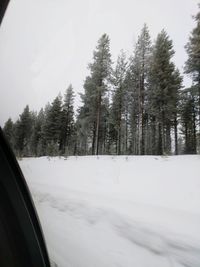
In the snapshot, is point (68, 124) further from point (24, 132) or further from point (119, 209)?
point (119, 209)

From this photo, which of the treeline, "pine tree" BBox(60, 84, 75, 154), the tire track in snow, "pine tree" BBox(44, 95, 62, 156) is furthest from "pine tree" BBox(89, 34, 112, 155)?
the tire track in snow

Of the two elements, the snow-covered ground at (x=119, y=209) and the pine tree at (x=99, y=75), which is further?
the pine tree at (x=99, y=75)

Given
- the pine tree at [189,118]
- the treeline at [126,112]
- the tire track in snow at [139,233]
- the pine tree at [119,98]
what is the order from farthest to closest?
the pine tree at [119,98]
the treeline at [126,112]
the pine tree at [189,118]
the tire track in snow at [139,233]

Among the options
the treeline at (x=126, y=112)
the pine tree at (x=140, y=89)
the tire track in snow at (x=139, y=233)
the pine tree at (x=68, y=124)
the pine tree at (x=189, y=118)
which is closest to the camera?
the tire track in snow at (x=139, y=233)

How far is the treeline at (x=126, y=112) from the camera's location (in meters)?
1.05

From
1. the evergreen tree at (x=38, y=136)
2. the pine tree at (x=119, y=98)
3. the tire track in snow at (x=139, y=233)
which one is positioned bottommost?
the tire track in snow at (x=139, y=233)

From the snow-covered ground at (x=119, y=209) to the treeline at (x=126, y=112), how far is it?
110 millimetres

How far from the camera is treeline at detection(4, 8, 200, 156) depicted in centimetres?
105

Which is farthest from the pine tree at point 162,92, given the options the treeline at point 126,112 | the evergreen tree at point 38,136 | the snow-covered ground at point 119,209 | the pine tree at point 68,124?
the evergreen tree at point 38,136

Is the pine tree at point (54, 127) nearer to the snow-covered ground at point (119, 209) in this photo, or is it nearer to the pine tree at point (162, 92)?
the snow-covered ground at point (119, 209)

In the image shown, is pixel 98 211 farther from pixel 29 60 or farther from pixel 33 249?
pixel 29 60

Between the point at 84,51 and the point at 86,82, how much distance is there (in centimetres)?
23

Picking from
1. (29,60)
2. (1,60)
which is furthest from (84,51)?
(1,60)

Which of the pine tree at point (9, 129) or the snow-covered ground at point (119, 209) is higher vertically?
the pine tree at point (9, 129)
